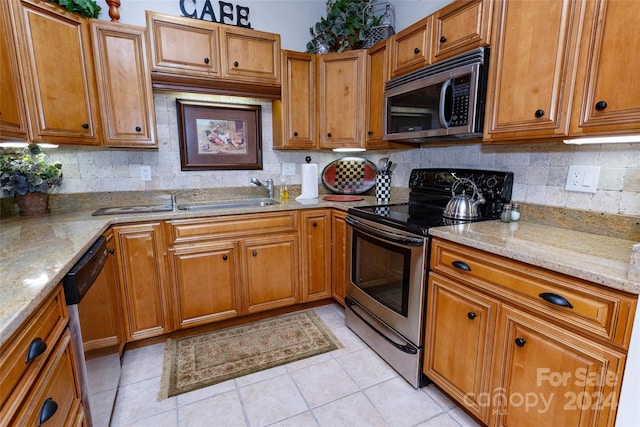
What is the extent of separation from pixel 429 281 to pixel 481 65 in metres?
1.13

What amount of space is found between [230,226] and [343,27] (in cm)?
178

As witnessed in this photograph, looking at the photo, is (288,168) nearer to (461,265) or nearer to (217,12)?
(217,12)

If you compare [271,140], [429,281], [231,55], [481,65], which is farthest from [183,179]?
[481,65]

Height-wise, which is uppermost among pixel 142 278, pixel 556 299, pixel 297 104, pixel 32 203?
pixel 297 104

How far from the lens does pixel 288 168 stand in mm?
2877

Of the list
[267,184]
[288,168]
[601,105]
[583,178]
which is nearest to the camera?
[601,105]

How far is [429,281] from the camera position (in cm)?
160

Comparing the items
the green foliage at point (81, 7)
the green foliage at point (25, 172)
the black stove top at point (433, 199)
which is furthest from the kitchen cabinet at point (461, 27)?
the green foliage at point (25, 172)

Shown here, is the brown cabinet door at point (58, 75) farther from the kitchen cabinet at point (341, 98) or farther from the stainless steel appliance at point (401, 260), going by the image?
the stainless steel appliance at point (401, 260)

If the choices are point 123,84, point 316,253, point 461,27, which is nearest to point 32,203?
point 123,84

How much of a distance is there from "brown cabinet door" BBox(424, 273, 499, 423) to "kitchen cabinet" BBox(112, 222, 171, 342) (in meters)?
1.67

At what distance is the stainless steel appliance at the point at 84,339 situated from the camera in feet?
3.71

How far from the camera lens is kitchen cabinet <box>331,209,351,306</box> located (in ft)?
7.58

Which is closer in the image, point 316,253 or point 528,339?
point 528,339
